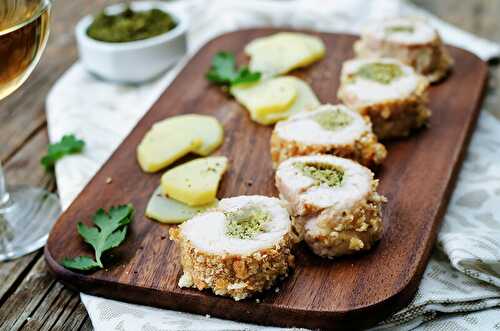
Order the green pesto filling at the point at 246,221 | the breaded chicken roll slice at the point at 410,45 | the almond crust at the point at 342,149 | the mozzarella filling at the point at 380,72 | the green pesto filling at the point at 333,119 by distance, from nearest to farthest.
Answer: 1. the green pesto filling at the point at 246,221
2. the almond crust at the point at 342,149
3. the green pesto filling at the point at 333,119
4. the mozzarella filling at the point at 380,72
5. the breaded chicken roll slice at the point at 410,45

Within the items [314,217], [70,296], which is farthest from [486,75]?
[70,296]

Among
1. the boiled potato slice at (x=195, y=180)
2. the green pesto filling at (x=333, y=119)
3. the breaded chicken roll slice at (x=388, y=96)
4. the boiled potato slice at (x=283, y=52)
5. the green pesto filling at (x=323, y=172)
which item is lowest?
the boiled potato slice at (x=283, y=52)

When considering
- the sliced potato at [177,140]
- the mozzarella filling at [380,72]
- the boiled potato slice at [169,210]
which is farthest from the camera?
the mozzarella filling at [380,72]

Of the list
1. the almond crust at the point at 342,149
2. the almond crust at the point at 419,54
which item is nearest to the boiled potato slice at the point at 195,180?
the almond crust at the point at 342,149

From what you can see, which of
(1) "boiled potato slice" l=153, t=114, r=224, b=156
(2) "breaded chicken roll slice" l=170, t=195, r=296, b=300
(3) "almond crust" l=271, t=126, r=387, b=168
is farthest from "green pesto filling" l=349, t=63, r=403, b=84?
(2) "breaded chicken roll slice" l=170, t=195, r=296, b=300

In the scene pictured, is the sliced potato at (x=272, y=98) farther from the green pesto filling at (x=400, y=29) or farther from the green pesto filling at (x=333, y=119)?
the green pesto filling at (x=400, y=29)

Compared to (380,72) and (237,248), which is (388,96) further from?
(237,248)

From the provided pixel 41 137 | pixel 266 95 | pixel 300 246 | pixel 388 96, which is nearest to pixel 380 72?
pixel 388 96
